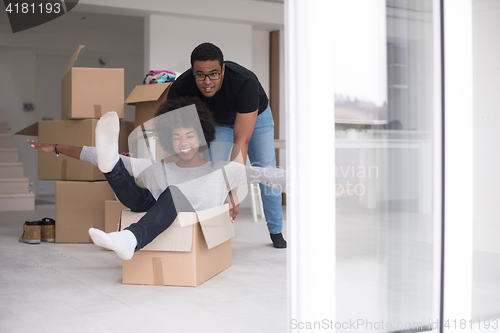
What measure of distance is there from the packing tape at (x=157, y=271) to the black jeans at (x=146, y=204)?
0.15m

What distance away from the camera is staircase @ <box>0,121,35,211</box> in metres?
4.80

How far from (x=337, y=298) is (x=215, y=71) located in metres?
1.23

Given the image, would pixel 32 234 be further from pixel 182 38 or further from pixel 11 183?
pixel 11 183

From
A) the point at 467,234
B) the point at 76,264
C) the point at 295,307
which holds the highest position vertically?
the point at 467,234

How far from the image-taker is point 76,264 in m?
2.12

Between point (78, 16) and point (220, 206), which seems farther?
point (78, 16)

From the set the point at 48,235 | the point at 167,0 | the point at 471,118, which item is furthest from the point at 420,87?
the point at 167,0

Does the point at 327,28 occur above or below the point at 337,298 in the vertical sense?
above

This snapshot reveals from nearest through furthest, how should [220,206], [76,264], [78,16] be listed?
[220,206] < [76,264] < [78,16]

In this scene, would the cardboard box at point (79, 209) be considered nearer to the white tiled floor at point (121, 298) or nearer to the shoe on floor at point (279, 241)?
the white tiled floor at point (121, 298)

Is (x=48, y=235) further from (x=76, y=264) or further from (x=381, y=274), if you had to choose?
(x=381, y=274)

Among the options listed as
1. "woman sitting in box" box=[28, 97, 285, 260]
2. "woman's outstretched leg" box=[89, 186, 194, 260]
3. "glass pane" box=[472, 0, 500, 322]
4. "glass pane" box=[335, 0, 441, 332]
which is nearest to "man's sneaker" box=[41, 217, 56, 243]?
"woman sitting in box" box=[28, 97, 285, 260]

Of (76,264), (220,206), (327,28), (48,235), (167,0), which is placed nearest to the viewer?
(327,28)

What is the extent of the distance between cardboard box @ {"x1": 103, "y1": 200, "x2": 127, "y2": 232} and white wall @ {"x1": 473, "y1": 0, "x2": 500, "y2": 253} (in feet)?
6.17
